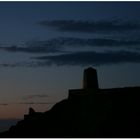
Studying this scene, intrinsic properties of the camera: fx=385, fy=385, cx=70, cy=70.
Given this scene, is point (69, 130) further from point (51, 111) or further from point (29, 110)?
point (29, 110)

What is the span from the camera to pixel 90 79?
74.8 ft

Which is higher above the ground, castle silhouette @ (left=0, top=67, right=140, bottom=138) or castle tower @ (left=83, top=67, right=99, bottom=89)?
castle tower @ (left=83, top=67, right=99, bottom=89)

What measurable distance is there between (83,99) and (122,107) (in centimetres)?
244

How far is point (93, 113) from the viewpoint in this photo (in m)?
22.3

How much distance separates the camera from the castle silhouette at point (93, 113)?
2066cm

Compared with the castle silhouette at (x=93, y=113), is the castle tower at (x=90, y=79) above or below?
above

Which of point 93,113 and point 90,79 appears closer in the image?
point 93,113

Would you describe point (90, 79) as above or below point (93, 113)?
above

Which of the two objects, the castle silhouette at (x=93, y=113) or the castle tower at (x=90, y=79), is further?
the castle tower at (x=90, y=79)

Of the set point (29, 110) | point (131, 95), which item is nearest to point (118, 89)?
point (131, 95)

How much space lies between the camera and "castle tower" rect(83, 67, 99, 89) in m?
22.7

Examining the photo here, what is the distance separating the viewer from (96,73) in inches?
907

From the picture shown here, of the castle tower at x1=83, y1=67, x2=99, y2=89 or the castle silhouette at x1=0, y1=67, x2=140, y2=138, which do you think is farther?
the castle tower at x1=83, y1=67, x2=99, y2=89

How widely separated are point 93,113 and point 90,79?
2.03m
